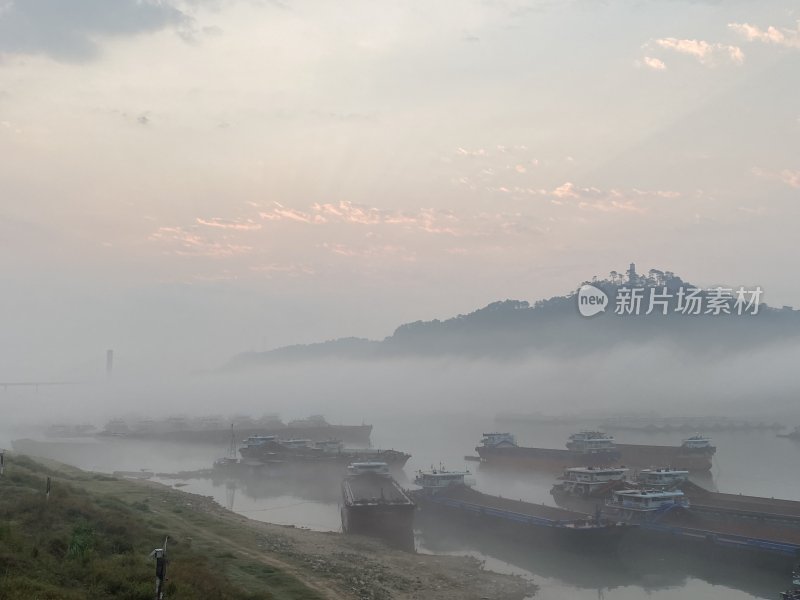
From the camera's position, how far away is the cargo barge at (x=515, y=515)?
45.9m

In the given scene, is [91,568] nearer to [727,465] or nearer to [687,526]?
[687,526]

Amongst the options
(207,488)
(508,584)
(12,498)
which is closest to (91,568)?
(12,498)

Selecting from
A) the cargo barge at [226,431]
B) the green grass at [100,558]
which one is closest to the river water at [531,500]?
the cargo barge at [226,431]

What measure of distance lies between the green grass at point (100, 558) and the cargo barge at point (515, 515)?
23.1 metres

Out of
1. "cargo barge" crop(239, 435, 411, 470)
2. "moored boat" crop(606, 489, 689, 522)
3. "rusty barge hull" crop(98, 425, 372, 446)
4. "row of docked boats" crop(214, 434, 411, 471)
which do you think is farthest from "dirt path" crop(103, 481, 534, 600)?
"rusty barge hull" crop(98, 425, 372, 446)

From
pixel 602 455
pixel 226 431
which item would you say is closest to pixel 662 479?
pixel 602 455

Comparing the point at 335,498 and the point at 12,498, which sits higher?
the point at 12,498

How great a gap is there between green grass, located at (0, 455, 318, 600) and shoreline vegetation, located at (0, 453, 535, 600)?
0.06 meters

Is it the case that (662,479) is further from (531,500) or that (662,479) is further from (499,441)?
(499,441)

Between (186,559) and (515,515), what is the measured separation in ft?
96.1

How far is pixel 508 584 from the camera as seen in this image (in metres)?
39.8

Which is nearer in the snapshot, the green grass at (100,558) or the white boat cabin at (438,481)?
the green grass at (100,558)

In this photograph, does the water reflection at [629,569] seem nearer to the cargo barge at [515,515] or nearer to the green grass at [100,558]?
the cargo barge at [515,515]

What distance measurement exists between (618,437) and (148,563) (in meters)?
174
